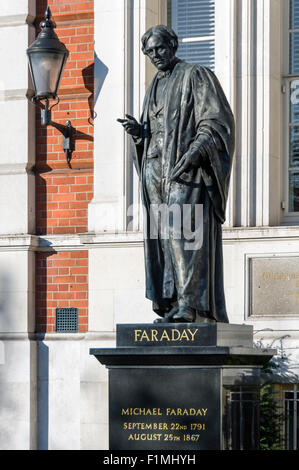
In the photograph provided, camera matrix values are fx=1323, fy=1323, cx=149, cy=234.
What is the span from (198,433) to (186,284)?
109 centimetres

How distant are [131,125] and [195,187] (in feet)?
2.28

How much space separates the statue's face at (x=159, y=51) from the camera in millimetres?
9812

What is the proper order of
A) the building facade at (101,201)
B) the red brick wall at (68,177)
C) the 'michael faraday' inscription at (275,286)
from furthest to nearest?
the red brick wall at (68,177), the building facade at (101,201), the 'michael faraday' inscription at (275,286)

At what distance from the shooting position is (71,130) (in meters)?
13.8

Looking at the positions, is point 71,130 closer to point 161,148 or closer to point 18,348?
point 18,348

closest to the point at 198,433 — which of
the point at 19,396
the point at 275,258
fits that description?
the point at 275,258

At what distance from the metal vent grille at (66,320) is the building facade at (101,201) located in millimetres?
13

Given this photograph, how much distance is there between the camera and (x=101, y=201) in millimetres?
13438

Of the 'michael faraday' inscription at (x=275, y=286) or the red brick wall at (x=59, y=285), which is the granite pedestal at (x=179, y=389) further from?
the red brick wall at (x=59, y=285)

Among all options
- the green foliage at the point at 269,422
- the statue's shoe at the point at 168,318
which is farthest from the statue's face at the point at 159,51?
the green foliage at the point at 269,422

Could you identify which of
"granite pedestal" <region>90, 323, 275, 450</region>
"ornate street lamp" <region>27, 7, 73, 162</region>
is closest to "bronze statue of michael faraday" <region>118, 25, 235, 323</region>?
"granite pedestal" <region>90, 323, 275, 450</region>

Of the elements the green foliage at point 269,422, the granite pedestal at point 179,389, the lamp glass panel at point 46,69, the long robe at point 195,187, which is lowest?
the green foliage at point 269,422

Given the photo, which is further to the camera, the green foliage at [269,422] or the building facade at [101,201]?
the building facade at [101,201]

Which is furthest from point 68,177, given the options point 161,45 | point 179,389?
point 179,389
